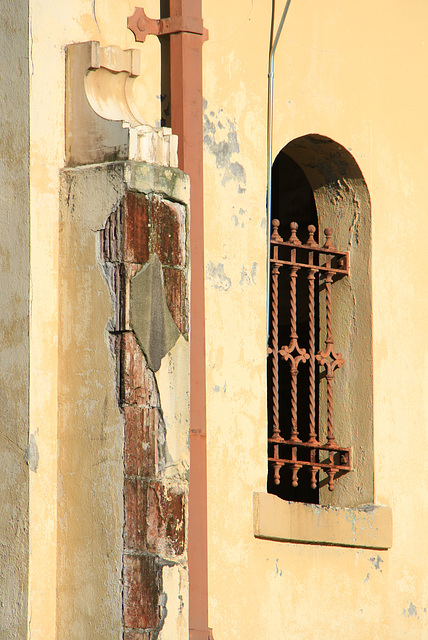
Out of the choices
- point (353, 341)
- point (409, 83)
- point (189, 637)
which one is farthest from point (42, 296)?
point (409, 83)

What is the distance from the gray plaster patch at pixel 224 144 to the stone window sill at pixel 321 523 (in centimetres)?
168

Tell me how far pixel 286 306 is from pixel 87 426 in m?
3.78

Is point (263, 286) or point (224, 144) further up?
point (224, 144)

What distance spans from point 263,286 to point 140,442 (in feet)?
5.54

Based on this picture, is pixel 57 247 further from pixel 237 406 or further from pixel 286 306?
pixel 286 306

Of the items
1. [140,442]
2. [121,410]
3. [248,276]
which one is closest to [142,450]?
[140,442]

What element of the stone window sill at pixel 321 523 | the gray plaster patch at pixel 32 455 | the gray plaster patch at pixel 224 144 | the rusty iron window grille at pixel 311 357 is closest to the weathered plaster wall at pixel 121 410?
the gray plaster patch at pixel 32 455

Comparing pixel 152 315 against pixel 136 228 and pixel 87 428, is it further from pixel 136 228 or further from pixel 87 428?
pixel 87 428

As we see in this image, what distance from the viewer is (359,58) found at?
7398mm

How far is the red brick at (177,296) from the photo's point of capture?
5426 mm

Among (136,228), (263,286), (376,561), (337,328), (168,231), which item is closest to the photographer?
(136,228)

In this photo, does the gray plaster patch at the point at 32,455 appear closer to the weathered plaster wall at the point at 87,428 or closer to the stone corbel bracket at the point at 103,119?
the weathered plaster wall at the point at 87,428

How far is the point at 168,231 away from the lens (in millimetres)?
5457

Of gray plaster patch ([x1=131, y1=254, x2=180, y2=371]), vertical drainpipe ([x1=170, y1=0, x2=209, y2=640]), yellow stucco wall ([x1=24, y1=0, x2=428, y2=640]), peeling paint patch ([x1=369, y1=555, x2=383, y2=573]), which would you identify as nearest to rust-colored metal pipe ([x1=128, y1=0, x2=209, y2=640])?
vertical drainpipe ([x1=170, y1=0, x2=209, y2=640])
